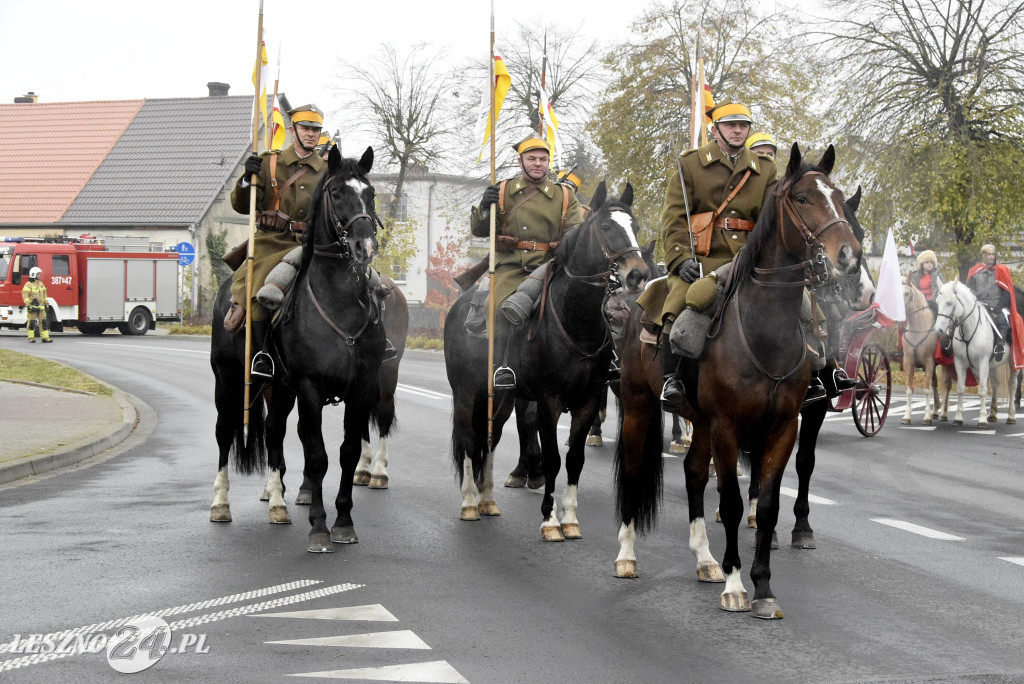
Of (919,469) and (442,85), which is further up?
(442,85)

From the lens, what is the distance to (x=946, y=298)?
60.2ft

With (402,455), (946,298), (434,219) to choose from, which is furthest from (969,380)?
(434,219)

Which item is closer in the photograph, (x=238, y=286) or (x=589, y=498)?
(x=238, y=286)

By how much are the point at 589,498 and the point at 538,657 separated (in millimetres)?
5083

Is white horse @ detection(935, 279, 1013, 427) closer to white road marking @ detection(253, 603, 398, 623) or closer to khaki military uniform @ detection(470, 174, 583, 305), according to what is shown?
khaki military uniform @ detection(470, 174, 583, 305)

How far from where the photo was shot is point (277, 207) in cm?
943

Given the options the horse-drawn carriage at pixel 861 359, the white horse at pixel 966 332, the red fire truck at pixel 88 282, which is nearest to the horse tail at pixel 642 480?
the horse-drawn carriage at pixel 861 359

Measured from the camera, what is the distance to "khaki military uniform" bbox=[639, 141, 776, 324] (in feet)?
24.6

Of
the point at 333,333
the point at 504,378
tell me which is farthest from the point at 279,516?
the point at 504,378

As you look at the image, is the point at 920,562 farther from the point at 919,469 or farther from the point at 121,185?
the point at 121,185

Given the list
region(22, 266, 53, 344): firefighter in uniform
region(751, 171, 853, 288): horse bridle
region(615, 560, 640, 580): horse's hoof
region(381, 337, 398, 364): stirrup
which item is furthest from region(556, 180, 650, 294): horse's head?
region(22, 266, 53, 344): firefighter in uniform

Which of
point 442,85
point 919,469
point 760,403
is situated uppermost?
point 442,85

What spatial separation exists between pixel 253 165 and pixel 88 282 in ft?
117

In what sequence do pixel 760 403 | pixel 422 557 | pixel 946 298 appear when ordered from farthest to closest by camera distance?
pixel 946 298 < pixel 422 557 < pixel 760 403
